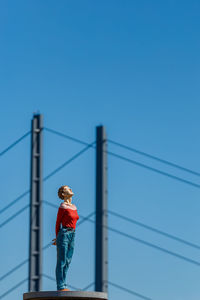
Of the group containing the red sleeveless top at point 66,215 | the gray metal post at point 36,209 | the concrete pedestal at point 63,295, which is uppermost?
the gray metal post at point 36,209

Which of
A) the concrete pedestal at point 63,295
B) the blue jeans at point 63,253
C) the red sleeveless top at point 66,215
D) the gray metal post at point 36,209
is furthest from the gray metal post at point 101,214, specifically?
the concrete pedestal at point 63,295

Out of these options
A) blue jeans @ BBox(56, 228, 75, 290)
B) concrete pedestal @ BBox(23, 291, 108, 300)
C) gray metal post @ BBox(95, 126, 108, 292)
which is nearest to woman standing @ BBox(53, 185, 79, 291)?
blue jeans @ BBox(56, 228, 75, 290)

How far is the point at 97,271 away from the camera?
142ft

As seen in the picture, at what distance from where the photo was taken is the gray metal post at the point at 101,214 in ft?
141

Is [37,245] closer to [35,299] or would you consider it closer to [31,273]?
[31,273]

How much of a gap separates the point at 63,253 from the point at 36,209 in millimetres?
11764

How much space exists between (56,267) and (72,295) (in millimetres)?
1332

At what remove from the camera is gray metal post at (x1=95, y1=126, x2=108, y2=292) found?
43.1 metres

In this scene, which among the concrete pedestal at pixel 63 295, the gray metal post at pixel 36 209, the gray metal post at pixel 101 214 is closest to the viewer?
the concrete pedestal at pixel 63 295

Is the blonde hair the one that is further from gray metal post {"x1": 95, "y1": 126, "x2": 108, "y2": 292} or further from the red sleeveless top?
gray metal post {"x1": 95, "y1": 126, "x2": 108, "y2": 292}

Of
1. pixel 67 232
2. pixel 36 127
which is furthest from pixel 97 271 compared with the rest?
pixel 67 232

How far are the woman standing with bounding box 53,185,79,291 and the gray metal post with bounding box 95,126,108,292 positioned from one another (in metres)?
10.2

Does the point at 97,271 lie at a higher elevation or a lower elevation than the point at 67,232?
higher

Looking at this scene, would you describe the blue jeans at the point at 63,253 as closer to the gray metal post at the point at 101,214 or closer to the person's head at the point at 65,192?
the person's head at the point at 65,192
